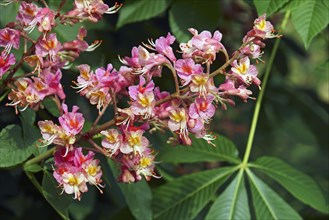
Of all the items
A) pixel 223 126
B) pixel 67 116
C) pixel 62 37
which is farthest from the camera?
pixel 223 126

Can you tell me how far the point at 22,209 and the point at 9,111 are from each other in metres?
0.55

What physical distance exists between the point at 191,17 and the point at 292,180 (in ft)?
1.52

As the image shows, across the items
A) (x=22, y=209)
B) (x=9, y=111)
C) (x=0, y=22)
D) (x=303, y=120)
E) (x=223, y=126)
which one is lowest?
(x=223, y=126)


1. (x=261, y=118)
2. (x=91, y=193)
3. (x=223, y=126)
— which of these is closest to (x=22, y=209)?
(x=91, y=193)

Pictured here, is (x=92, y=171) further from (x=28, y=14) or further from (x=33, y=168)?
(x=28, y=14)

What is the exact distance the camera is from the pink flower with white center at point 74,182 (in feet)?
4.25

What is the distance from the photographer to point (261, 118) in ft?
8.12

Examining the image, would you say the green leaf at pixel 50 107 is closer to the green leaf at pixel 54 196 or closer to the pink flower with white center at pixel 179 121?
→ the green leaf at pixel 54 196

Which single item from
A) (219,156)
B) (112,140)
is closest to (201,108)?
(112,140)

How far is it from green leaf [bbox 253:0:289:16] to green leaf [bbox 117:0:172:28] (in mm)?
288

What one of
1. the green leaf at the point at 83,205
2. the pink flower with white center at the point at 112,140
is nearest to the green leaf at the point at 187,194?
the green leaf at the point at 83,205

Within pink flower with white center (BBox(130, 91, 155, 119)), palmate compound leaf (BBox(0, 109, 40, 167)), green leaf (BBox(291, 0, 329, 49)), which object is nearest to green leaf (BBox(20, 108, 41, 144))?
palmate compound leaf (BBox(0, 109, 40, 167))

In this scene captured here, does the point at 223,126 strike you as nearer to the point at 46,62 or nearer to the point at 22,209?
the point at 22,209

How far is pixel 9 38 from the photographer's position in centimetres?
136
